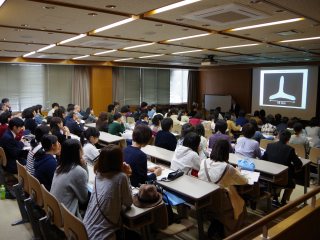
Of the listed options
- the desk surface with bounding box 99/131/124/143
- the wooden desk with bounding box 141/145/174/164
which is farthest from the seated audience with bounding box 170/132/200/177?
the desk surface with bounding box 99/131/124/143

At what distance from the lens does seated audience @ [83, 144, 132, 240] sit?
2.09 meters

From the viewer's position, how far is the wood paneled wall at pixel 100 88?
11.0 metres

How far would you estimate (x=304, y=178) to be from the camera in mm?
4309

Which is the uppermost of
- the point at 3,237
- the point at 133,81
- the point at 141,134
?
the point at 133,81

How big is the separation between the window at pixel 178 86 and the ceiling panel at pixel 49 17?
9.60 meters

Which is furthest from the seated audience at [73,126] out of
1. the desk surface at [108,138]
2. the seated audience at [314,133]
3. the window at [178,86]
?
the window at [178,86]

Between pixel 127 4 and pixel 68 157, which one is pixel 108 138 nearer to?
pixel 127 4

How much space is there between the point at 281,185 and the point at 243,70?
971 centimetres

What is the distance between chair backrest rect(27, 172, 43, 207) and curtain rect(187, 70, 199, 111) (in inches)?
467

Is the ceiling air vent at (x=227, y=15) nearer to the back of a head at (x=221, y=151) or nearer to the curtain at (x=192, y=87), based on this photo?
the back of a head at (x=221, y=151)

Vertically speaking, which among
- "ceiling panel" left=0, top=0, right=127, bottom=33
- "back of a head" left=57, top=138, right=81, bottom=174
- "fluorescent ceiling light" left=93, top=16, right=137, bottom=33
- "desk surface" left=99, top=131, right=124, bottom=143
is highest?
"fluorescent ceiling light" left=93, top=16, right=137, bottom=33

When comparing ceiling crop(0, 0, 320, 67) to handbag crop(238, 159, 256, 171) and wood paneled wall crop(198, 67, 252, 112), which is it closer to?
handbag crop(238, 159, 256, 171)

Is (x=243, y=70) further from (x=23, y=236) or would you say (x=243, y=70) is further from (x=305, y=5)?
(x=23, y=236)

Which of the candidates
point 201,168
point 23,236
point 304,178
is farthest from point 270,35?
point 23,236
